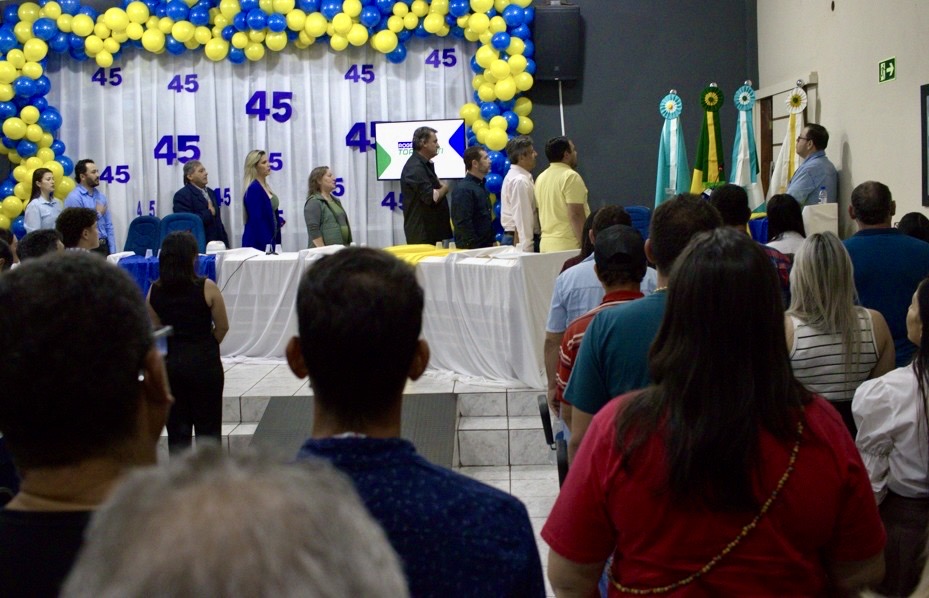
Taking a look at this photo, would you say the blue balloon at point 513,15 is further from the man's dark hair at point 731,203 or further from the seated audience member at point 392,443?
the seated audience member at point 392,443

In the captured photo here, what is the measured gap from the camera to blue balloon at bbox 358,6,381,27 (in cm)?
905

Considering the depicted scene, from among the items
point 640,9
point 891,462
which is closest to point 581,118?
point 640,9

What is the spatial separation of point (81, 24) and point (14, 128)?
3.65ft

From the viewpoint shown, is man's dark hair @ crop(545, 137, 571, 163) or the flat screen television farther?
the flat screen television

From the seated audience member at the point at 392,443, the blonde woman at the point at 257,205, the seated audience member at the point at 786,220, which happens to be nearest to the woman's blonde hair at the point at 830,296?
the seated audience member at the point at 786,220

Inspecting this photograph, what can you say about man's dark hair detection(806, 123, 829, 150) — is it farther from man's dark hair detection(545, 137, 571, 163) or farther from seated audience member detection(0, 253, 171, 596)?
seated audience member detection(0, 253, 171, 596)

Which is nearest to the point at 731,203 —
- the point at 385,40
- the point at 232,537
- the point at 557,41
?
the point at 232,537

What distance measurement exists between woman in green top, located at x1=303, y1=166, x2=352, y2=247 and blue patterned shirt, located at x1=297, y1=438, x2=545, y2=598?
6.67 meters

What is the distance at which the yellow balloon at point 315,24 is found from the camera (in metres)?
9.07

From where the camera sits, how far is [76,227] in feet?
15.0

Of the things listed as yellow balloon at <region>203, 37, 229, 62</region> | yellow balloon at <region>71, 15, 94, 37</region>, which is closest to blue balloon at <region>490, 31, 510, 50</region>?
yellow balloon at <region>203, 37, 229, 62</region>

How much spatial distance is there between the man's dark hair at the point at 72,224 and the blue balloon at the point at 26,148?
16.9 feet

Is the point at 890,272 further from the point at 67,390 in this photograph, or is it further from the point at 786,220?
the point at 67,390

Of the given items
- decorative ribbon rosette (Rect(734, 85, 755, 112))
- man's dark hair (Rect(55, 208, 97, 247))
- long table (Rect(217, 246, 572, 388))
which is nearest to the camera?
man's dark hair (Rect(55, 208, 97, 247))
